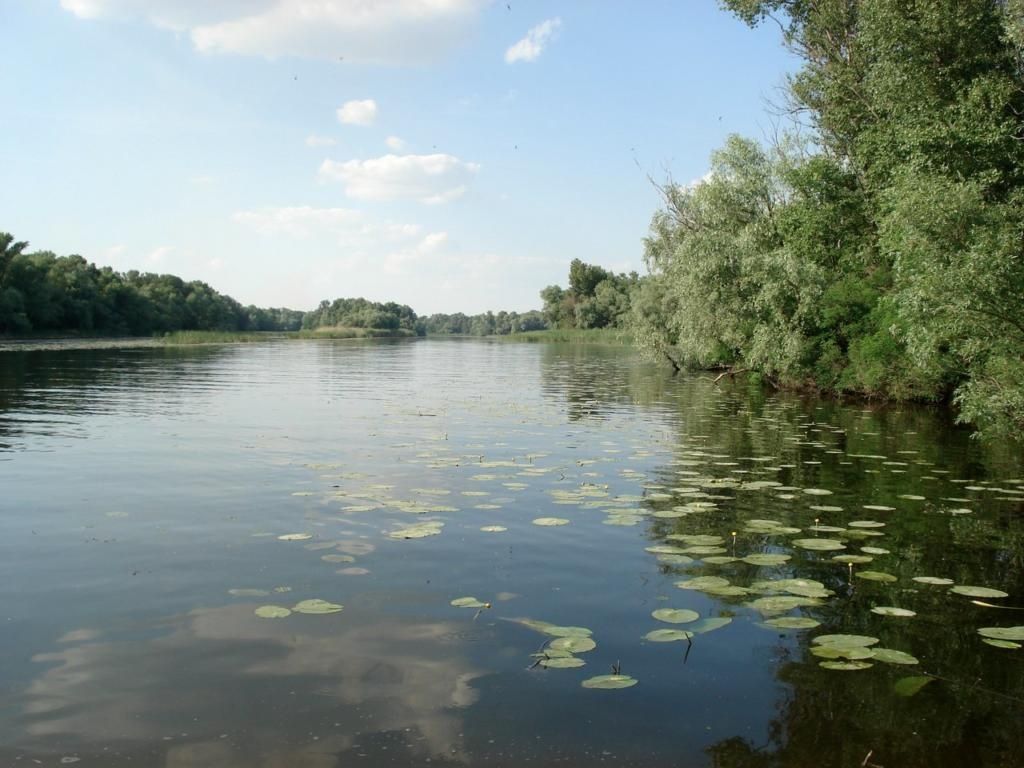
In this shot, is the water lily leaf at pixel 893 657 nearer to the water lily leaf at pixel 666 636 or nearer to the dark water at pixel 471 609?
the dark water at pixel 471 609

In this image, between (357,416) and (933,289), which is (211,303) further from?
(933,289)

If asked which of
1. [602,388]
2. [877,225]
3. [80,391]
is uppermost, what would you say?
[877,225]

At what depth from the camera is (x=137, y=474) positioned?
12.7 meters

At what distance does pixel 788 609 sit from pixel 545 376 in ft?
114

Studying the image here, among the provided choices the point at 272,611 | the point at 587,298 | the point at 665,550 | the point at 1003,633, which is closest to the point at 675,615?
the point at 665,550

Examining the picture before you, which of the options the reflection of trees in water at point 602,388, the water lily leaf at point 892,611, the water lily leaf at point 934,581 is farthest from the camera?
the reflection of trees in water at point 602,388

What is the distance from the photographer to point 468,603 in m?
6.98

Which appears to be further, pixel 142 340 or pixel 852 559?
pixel 142 340

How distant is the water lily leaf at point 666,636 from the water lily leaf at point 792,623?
0.78m

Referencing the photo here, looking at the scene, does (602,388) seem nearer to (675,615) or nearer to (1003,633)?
(675,615)

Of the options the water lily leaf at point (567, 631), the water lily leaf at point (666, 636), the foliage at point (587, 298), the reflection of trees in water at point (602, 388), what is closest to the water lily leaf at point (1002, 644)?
the water lily leaf at point (666, 636)

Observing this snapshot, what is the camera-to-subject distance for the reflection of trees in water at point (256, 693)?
4.59 m

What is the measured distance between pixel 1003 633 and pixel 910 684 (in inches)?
60.2

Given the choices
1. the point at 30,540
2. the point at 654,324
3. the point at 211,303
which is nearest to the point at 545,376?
the point at 654,324
